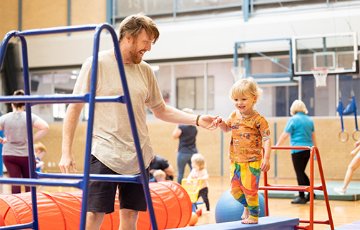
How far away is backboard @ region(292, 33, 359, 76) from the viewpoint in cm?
1248

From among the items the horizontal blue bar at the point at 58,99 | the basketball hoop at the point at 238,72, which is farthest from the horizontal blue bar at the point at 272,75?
the horizontal blue bar at the point at 58,99

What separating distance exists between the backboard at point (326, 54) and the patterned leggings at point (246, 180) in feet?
26.1

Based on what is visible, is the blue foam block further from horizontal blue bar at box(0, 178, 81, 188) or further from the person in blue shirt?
the person in blue shirt

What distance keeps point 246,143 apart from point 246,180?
0.96 feet

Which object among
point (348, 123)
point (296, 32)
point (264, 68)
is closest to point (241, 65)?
point (264, 68)

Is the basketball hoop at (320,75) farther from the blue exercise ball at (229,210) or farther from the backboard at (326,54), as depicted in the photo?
the blue exercise ball at (229,210)

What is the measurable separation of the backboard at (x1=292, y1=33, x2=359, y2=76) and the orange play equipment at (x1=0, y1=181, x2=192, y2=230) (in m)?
6.74

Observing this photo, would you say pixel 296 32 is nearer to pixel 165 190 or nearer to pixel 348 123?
pixel 348 123

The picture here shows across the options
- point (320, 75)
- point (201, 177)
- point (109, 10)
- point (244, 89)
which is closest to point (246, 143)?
point (244, 89)

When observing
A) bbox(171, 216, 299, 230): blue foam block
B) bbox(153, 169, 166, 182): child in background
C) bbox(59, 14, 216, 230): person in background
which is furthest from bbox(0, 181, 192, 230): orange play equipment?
bbox(153, 169, 166, 182): child in background

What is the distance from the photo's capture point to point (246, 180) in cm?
483

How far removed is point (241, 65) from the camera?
15266 millimetres

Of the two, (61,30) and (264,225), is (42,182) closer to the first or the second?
(61,30)

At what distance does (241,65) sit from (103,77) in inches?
471
